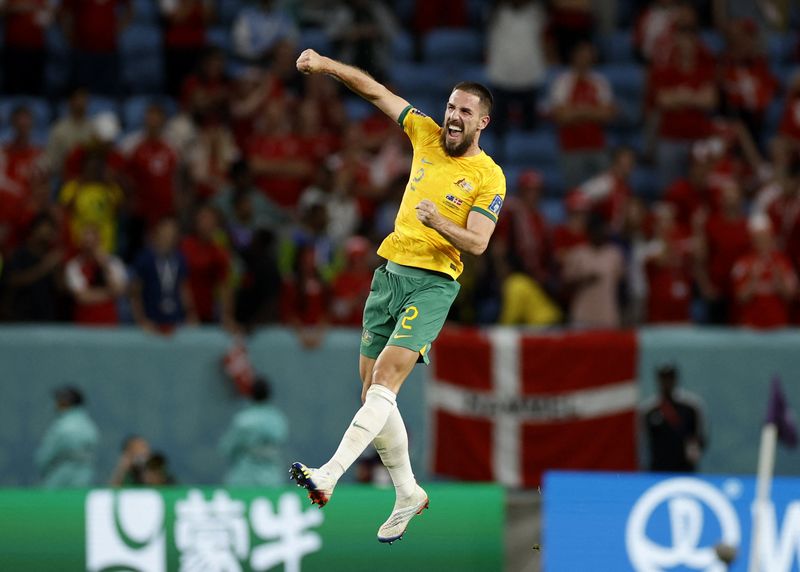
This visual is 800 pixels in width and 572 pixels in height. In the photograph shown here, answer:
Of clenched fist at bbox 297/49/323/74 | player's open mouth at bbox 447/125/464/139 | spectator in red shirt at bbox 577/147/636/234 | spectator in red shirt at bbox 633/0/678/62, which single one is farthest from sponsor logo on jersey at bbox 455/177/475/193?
spectator in red shirt at bbox 633/0/678/62

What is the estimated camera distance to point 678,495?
14156mm

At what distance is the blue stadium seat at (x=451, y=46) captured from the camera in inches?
841

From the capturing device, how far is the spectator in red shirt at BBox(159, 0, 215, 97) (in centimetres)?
1989

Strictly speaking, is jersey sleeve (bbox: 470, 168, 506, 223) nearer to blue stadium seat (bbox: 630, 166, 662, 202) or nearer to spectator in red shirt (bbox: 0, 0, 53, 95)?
blue stadium seat (bbox: 630, 166, 662, 202)

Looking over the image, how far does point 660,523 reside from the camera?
1405 centimetres

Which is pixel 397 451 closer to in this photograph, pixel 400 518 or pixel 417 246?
pixel 400 518

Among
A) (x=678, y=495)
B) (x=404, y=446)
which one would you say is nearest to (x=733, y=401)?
(x=678, y=495)

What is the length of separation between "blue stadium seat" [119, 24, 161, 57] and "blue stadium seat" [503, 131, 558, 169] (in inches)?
185

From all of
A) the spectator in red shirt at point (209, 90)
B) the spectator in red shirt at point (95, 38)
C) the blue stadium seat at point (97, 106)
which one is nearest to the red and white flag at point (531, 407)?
the spectator in red shirt at point (209, 90)

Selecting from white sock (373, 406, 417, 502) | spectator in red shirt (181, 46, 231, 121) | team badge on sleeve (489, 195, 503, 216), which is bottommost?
white sock (373, 406, 417, 502)

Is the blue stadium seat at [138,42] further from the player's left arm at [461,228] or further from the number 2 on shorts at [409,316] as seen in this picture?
the player's left arm at [461,228]

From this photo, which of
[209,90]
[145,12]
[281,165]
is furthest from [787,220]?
[145,12]

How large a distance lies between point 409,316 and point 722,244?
29.5ft

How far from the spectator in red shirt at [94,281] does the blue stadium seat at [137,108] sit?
2.81 metres
